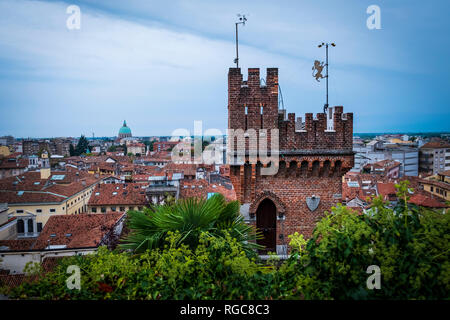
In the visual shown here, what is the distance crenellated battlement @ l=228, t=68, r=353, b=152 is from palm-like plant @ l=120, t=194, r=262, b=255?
3.74 metres

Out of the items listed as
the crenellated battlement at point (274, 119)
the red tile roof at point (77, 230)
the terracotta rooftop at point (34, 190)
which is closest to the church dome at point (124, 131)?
the terracotta rooftop at point (34, 190)

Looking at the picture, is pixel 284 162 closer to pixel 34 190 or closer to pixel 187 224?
pixel 187 224

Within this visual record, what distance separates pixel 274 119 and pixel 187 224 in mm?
5154

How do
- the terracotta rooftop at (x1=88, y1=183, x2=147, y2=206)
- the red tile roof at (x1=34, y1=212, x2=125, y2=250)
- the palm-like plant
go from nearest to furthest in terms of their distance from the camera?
the palm-like plant, the red tile roof at (x1=34, y1=212, x2=125, y2=250), the terracotta rooftop at (x1=88, y1=183, x2=147, y2=206)

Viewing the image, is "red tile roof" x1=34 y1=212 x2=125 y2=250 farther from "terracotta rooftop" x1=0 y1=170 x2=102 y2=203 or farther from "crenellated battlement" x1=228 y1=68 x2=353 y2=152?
"crenellated battlement" x1=228 y1=68 x2=353 y2=152

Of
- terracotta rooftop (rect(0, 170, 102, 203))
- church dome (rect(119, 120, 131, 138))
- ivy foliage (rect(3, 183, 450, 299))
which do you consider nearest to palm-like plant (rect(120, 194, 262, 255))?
ivy foliage (rect(3, 183, 450, 299))

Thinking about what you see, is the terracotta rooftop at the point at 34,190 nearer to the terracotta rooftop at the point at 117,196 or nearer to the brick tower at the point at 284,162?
the terracotta rooftop at the point at 117,196

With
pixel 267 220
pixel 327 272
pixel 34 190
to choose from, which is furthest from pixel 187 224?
pixel 34 190

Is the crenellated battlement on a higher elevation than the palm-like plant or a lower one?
higher

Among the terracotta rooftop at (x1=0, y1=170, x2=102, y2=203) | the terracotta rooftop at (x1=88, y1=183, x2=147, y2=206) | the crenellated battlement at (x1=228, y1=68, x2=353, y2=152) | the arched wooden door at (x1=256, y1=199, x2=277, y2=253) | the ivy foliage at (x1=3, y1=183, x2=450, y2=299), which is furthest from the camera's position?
the terracotta rooftop at (x1=88, y1=183, x2=147, y2=206)

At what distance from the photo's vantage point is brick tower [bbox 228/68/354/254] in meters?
10.2
